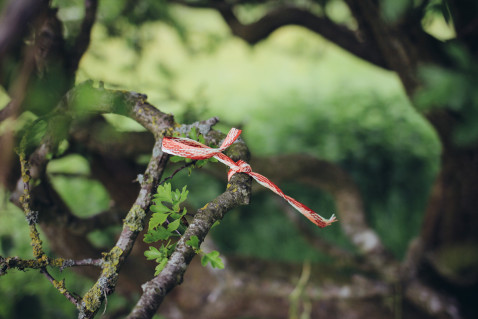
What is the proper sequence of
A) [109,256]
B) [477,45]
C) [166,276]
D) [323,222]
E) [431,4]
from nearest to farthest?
[166,276] → [109,256] → [323,222] → [431,4] → [477,45]

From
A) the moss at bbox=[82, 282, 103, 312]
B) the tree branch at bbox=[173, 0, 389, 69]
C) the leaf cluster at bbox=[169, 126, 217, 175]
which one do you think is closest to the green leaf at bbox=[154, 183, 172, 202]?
the leaf cluster at bbox=[169, 126, 217, 175]

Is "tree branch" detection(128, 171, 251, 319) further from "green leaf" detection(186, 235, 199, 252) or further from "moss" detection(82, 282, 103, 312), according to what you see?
"moss" detection(82, 282, 103, 312)

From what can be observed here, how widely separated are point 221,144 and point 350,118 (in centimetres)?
421

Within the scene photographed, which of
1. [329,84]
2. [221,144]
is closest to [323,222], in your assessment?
[221,144]

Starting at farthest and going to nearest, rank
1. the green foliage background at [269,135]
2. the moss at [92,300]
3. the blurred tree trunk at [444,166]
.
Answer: the green foliage background at [269,135] → the blurred tree trunk at [444,166] → the moss at [92,300]

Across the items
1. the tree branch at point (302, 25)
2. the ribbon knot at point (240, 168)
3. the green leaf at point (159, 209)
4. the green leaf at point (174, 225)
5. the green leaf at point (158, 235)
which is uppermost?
the ribbon knot at point (240, 168)

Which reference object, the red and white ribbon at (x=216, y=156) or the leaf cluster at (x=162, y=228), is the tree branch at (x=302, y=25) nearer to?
the red and white ribbon at (x=216, y=156)

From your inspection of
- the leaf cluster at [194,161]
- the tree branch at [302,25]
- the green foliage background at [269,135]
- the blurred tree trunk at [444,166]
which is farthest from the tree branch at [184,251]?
the tree branch at [302,25]

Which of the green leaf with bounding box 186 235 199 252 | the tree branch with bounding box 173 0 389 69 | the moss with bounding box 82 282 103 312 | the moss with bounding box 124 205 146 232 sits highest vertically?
the green leaf with bounding box 186 235 199 252

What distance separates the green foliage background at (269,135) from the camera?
8.95 ft

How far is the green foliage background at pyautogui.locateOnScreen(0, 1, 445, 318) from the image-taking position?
2727 millimetres

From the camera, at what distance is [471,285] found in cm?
270

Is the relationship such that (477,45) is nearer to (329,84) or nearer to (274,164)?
(274,164)

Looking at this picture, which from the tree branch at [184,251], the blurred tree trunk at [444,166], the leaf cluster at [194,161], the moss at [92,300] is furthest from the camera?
the blurred tree trunk at [444,166]
